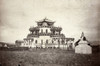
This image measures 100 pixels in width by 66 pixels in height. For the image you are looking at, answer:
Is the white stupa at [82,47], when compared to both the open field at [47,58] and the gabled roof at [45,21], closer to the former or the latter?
the open field at [47,58]

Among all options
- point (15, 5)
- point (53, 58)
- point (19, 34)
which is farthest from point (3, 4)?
point (53, 58)

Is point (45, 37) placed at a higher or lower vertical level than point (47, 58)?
higher

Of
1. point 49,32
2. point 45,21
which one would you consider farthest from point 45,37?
point 45,21

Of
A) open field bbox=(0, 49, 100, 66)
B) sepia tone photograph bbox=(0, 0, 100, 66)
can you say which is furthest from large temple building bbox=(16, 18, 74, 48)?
open field bbox=(0, 49, 100, 66)

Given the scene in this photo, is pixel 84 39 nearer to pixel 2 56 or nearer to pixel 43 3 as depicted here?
pixel 43 3

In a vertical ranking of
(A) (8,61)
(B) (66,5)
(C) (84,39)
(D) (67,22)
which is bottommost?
(A) (8,61)

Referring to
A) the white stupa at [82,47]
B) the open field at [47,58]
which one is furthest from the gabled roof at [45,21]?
the white stupa at [82,47]

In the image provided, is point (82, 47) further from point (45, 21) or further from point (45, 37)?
point (45, 21)

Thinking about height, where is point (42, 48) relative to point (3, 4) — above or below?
below
